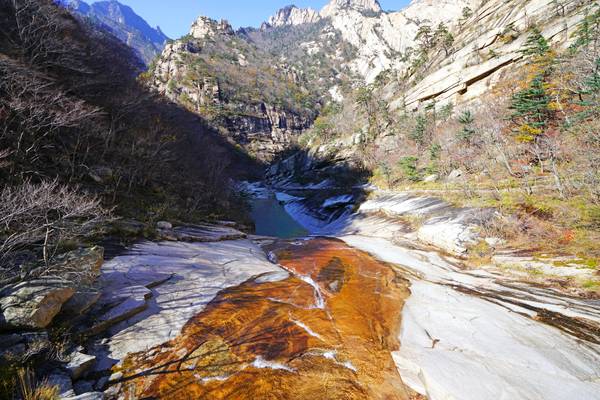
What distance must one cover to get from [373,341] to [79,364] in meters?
6.74

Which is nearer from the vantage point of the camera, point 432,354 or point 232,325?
point 432,354

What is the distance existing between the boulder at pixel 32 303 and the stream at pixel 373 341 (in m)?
1.80

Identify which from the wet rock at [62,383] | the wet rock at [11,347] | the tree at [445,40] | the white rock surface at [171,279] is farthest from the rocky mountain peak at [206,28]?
the wet rock at [62,383]

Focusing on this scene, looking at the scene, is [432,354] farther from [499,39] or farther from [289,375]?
[499,39]

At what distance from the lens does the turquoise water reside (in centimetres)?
3238

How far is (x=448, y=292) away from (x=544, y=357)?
133 inches

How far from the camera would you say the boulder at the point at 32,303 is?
462 cm

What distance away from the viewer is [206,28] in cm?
12925

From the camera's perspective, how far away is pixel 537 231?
1118 cm

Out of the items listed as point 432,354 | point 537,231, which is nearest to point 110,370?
point 432,354

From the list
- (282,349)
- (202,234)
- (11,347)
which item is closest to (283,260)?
(202,234)

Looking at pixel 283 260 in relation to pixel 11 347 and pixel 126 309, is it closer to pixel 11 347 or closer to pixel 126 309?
pixel 126 309

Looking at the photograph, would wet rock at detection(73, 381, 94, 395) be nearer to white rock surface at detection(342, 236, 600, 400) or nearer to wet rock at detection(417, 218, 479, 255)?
white rock surface at detection(342, 236, 600, 400)

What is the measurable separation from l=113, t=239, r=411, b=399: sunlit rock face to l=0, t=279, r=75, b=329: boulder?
1949 mm
